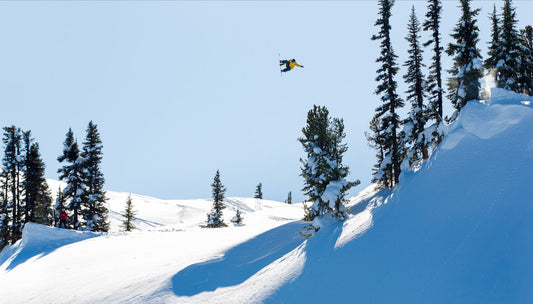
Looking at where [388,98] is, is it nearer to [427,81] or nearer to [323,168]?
[427,81]

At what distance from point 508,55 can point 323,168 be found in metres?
26.0

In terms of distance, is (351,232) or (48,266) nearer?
(351,232)

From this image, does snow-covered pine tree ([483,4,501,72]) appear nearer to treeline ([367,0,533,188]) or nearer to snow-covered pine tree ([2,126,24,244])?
treeline ([367,0,533,188])

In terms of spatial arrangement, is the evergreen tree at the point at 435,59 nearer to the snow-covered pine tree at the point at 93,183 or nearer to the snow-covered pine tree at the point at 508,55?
the snow-covered pine tree at the point at 508,55

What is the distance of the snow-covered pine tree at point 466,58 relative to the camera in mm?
21125

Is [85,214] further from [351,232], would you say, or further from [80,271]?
[351,232]

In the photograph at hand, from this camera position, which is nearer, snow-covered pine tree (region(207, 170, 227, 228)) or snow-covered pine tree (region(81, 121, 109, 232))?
snow-covered pine tree (region(81, 121, 109, 232))

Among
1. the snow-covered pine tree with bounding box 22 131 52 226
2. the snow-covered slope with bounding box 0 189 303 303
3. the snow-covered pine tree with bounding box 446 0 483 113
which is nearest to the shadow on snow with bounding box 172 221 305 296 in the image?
the snow-covered slope with bounding box 0 189 303 303

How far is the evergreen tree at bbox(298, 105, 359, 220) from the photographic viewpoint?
15602 millimetres

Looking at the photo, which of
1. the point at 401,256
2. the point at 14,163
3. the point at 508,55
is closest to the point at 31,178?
the point at 14,163

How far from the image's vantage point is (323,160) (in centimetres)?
1591

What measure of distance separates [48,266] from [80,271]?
12.1ft

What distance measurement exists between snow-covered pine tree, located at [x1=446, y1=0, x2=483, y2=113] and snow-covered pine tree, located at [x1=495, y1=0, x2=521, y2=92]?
777cm

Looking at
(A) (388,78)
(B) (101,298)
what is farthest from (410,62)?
(B) (101,298)
